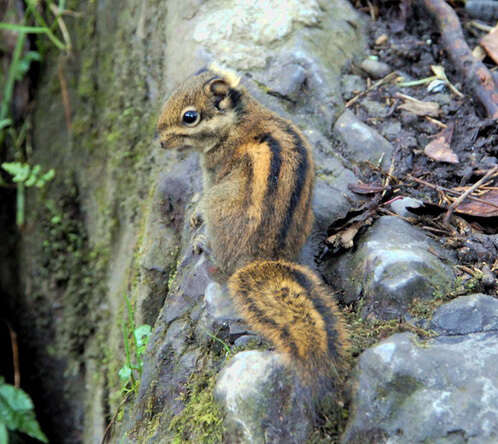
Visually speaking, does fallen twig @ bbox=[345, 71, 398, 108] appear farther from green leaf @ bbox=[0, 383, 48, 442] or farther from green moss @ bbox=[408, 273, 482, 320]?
green leaf @ bbox=[0, 383, 48, 442]

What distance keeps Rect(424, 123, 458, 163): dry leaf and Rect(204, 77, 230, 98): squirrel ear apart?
58.9 inches

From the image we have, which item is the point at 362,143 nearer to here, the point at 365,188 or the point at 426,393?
the point at 365,188

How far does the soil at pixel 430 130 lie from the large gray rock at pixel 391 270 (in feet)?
0.58

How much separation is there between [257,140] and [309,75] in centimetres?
119


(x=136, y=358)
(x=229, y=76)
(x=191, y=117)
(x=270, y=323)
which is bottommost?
(x=136, y=358)

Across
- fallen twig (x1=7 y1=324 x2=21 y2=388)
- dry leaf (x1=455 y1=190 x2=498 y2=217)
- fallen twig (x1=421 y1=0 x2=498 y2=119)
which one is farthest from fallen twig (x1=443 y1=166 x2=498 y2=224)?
fallen twig (x1=7 y1=324 x2=21 y2=388)

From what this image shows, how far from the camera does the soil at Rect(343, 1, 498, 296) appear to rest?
126 inches

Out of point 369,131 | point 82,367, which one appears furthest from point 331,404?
point 82,367

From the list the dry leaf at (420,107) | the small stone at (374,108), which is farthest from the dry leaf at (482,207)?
the small stone at (374,108)

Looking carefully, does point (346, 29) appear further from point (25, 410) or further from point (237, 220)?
point (25, 410)

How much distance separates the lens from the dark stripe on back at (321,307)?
7.98 feet

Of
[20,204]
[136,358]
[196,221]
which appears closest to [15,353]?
[20,204]

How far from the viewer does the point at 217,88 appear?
12.8ft

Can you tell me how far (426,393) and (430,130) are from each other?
2.44 metres
